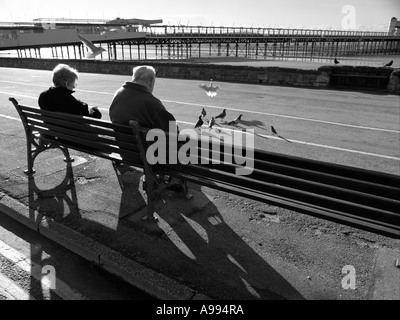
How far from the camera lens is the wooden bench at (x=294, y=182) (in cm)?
223

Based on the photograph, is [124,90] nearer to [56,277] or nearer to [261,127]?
[56,277]

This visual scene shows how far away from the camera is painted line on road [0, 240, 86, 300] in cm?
265

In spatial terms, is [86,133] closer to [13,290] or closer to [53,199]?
[53,199]

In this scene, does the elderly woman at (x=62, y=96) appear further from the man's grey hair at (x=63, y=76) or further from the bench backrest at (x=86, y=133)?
the bench backrest at (x=86, y=133)

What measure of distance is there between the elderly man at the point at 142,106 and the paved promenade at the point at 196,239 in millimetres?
956

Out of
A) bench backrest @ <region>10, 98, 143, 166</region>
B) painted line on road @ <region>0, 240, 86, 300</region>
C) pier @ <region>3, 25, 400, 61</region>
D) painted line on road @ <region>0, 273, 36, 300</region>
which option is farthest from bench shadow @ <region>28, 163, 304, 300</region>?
pier @ <region>3, 25, 400, 61</region>

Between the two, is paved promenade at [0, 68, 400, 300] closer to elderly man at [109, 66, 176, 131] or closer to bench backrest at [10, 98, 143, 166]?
bench backrest at [10, 98, 143, 166]

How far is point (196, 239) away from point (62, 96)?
253cm

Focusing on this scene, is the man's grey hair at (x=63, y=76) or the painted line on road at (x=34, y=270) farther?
the man's grey hair at (x=63, y=76)

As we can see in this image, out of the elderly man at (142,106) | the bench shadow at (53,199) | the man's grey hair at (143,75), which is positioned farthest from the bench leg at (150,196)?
the man's grey hair at (143,75)

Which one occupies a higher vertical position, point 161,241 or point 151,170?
point 151,170

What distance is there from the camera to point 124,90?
3.85m
